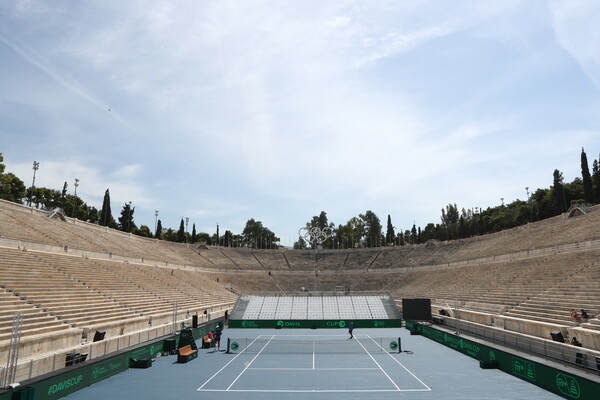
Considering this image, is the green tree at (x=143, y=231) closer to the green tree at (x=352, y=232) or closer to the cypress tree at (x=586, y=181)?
the green tree at (x=352, y=232)

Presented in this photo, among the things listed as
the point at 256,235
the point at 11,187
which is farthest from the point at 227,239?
the point at 11,187

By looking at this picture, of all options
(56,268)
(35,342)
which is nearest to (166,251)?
(56,268)

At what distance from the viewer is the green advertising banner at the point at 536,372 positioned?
44.9 feet

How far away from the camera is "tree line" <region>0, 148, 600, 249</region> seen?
238 ft

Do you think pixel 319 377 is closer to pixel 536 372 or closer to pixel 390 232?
pixel 536 372

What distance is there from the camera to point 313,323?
42.9 metres

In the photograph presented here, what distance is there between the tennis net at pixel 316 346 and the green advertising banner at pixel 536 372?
4498 mm

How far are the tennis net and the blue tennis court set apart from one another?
0.23 ft

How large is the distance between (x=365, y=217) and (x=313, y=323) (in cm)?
8475

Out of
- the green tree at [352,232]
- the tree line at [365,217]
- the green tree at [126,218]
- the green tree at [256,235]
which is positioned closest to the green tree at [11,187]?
the tree line at [365,217]

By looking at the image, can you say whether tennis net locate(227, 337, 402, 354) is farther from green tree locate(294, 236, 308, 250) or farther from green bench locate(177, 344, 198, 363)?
green tree locate(294, 236, 308, 250)

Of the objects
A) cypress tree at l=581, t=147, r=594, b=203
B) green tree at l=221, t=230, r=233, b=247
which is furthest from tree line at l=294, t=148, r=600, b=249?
green tree at l=221, t=230, r=233, b=247

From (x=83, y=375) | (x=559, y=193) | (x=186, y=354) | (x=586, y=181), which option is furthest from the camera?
(x=559, y=193)

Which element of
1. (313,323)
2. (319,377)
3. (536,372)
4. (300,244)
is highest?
(300,244)
